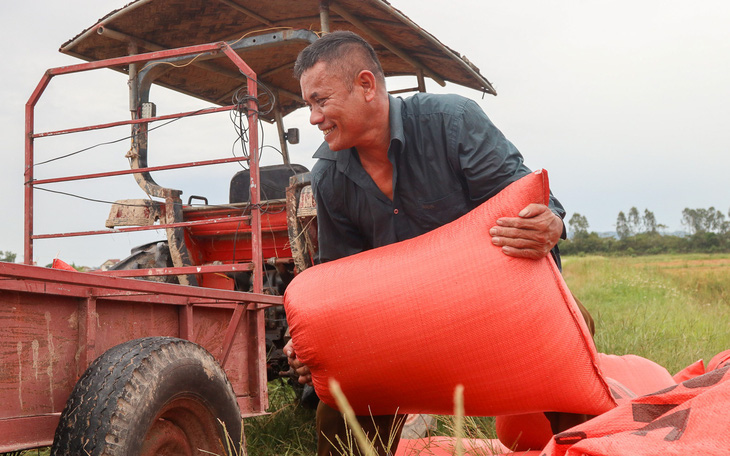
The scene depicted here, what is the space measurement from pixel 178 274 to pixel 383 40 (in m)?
2.02

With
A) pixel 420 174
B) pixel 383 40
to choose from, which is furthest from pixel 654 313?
pixel 420 174

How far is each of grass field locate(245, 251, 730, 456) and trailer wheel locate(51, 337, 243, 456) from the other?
2.17ft

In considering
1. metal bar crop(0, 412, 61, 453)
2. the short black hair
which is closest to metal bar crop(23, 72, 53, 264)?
the short black hair

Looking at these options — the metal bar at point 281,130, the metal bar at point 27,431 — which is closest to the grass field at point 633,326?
the metal bar at point 27,431

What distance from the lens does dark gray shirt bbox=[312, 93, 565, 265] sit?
2.07 meters

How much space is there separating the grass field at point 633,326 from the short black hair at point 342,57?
1.11m

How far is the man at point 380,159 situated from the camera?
2061 mm

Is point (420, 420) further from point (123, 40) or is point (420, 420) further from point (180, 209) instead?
point (123, 40)

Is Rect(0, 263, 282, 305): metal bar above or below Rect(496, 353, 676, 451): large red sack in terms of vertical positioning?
above

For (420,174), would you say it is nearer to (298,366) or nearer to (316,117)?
(316,117)

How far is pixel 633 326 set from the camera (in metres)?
5.58

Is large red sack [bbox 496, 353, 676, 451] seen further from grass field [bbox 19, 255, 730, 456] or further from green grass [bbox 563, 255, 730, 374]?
green grass [bbox 563, 255, 730, 374]

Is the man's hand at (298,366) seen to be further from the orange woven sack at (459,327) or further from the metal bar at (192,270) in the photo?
the metal bar at (192,270)

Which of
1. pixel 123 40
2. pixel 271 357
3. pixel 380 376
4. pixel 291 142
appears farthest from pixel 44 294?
pixel 291 142
